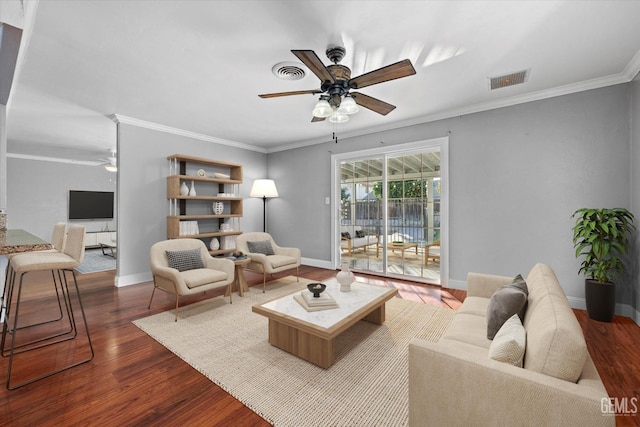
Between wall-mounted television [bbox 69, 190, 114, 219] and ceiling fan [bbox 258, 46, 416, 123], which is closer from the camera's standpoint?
ceiling fan [bbox 258, 46, 416, 123]

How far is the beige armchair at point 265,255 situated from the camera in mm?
3885

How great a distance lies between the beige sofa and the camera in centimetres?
93

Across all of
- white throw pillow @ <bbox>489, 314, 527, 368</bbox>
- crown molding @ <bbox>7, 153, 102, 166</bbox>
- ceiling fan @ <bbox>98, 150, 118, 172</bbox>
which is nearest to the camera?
white throw pillow @ <bbox>489, 314, 527, 368</bbox>

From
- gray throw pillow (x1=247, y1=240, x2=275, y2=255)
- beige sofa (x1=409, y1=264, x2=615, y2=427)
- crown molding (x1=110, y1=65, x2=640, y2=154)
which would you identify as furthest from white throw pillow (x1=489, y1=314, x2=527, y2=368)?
gray throw pillow (x1=247, y1=240, x2=275, y2=255)

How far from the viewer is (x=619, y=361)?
2.10m

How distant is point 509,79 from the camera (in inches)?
117

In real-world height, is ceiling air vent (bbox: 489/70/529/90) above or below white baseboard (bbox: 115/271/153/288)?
above

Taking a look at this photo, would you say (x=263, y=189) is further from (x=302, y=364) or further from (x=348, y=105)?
(x=302, y=364)

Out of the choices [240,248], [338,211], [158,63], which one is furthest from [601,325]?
[158,63]

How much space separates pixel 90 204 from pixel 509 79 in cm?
1018

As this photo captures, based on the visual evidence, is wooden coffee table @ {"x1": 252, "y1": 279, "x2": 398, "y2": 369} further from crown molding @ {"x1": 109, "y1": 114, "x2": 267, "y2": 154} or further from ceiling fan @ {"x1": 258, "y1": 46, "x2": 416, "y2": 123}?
crown molding @ {"x1": 109, "y1": 114, "x2": 267, "y2": 154}

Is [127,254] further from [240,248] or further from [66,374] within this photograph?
[66,374]

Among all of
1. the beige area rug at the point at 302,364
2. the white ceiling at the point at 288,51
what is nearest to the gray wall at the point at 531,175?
the white ceiling at the point at 288,51

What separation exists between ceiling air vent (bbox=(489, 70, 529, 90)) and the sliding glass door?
1159mm
